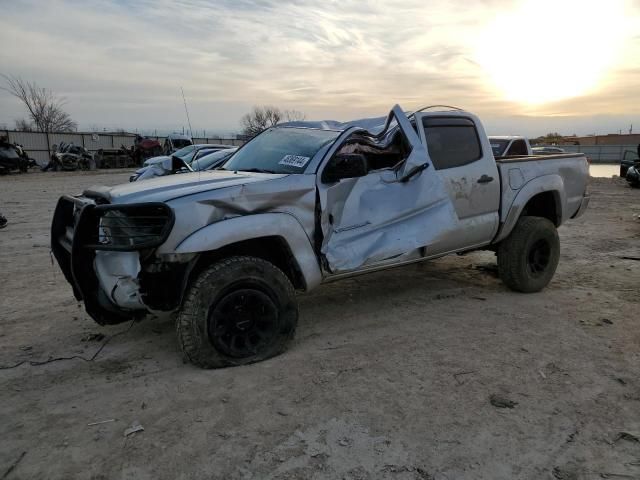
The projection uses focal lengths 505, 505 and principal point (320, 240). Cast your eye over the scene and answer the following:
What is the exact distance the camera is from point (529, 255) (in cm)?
570

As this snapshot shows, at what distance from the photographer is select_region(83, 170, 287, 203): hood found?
3623 millimetres

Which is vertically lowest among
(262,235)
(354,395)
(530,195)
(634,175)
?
(354,395)

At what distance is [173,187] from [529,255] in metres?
3.98

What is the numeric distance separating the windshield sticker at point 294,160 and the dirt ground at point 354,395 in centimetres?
149

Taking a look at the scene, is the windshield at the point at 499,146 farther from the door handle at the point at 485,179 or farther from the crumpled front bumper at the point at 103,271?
the crumpled front bumper at the point at 103,271

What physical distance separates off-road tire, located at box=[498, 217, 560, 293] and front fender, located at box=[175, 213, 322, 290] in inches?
101

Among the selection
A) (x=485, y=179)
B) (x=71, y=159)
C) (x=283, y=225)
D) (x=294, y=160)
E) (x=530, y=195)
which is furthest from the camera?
(x=71, y=159)

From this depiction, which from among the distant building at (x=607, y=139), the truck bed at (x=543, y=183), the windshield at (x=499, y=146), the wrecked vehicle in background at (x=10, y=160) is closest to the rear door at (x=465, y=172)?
the truck bed at (x=543, y=183)

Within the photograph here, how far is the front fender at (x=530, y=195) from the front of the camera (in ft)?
18.0

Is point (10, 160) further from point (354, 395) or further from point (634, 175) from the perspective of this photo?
point (634, 175)

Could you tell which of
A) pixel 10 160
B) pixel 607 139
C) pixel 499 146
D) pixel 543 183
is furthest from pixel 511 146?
pixel 607 139

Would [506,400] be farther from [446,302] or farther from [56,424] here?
[56,424]

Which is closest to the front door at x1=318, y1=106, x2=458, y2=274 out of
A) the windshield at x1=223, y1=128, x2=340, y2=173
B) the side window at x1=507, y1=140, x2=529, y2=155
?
the windshield at x1=223, y1=128, x2=340, y2=173

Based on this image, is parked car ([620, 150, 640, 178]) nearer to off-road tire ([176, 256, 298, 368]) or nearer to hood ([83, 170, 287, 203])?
hood ([83, 170, 287, 203])
